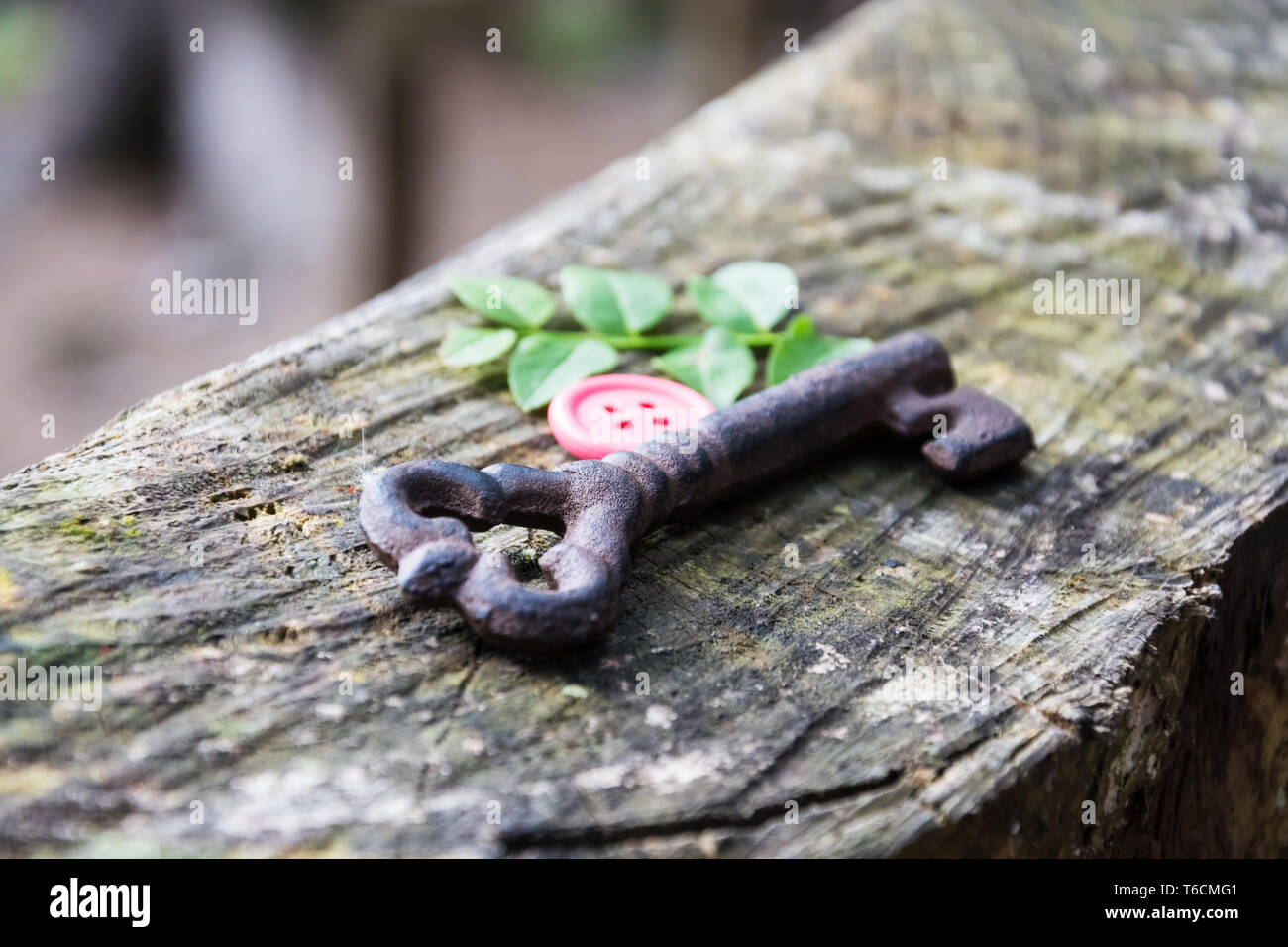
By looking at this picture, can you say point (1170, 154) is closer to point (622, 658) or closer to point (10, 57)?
point (622, 658)

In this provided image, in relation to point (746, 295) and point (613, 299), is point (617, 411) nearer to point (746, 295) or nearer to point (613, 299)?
point (613, 299)

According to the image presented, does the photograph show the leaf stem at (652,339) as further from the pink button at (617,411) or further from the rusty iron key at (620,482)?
the rusty iron key at (620,482)

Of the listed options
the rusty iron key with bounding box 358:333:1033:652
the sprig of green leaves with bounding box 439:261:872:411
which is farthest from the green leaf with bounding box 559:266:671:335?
the rusty iron key with bounding box 358:333:1033:652

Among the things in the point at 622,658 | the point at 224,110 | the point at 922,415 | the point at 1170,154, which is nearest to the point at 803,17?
the point at 224,110

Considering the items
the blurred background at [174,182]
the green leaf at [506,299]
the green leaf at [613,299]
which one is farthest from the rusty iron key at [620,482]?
the blurred background at [174,182]

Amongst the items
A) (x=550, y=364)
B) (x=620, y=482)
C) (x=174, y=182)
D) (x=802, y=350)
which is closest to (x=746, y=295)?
(x=802, y=350)
